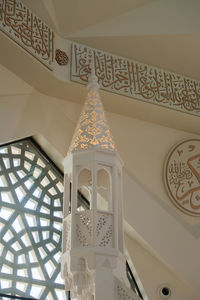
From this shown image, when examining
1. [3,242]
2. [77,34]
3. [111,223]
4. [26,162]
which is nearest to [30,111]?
[26,162]

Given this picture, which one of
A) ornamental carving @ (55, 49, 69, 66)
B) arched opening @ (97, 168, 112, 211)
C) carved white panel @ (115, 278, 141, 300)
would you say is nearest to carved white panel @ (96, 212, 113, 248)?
carved white panel @ (115, 278, 141, 300)

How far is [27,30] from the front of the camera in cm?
542

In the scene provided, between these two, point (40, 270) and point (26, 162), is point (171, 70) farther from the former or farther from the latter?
point (40, 270)

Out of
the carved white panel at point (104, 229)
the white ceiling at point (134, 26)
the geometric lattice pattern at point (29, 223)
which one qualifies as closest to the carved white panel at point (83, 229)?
the carved white panel at point (104, 229)

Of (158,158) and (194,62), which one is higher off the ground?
(194,62)

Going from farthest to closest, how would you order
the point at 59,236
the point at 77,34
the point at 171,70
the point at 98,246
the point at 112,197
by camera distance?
1. the point at 171,70
2. the point at 77,34
3. the point at 59,236
4. the point at 112,197
5. the point at 98,246

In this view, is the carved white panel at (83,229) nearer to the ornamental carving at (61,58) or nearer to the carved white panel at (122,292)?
the carved white panel at (122,292)

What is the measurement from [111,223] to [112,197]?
10.8 inches

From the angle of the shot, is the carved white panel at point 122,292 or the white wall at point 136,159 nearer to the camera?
the carved white panel at point 122,292

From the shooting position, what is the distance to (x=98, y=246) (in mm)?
4055

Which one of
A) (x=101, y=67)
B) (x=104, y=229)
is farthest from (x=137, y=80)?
(x=104, y=229)

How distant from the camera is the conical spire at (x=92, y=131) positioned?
4.61m

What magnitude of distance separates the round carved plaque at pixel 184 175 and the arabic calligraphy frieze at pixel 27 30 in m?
1.98

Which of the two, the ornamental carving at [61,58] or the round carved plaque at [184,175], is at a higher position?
the ornamental carving at [61,58]
